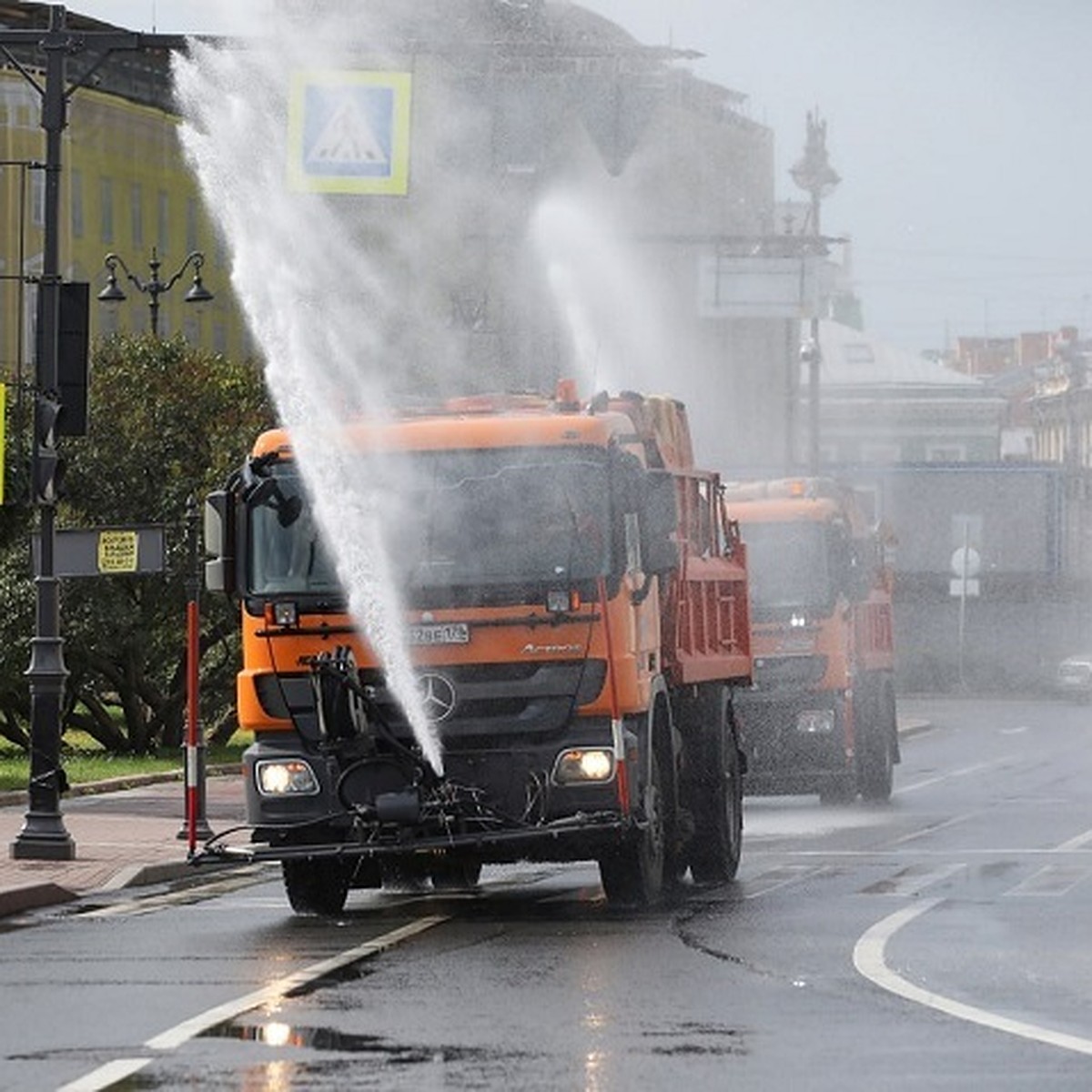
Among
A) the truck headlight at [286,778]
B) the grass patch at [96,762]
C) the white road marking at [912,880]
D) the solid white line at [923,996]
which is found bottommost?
the solid white line at [923,996]

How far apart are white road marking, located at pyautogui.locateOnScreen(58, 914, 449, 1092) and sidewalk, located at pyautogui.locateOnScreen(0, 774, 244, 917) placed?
14.1ft

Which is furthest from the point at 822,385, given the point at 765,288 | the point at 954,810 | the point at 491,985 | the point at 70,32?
the point at 491,985

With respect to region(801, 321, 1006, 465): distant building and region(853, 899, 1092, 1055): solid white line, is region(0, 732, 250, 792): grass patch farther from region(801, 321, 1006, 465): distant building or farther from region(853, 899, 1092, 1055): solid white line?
region(801, 321, 1006, 465): distant building

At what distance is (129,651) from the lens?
171 ft

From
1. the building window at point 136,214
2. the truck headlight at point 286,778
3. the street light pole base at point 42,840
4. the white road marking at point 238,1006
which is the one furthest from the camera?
the building window at point 136,214

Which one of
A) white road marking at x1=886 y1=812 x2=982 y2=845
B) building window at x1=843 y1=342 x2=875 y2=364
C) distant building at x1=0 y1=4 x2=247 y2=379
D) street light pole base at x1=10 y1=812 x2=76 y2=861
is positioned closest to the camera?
street light pole base at x1=10 y1=812 x2=76 y2=861

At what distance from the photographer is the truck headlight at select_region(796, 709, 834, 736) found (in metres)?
38.3

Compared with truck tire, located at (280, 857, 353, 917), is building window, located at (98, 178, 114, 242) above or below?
above

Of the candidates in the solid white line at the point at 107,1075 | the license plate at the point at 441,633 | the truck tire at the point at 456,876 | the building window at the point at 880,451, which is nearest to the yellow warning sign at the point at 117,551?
the truck tire at the point at 456,876

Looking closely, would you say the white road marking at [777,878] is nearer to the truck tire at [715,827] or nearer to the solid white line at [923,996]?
the truck tire at [715,827]

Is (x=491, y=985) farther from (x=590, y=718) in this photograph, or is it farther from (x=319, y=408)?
(x=319, y=408)

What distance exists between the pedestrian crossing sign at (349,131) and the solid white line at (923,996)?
11597 mm

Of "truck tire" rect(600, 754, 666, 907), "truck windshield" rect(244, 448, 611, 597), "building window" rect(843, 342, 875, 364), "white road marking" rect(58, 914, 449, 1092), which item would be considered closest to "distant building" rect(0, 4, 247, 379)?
"building window" rect(843, 342, 875, 364)

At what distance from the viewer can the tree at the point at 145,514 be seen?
51.4m
